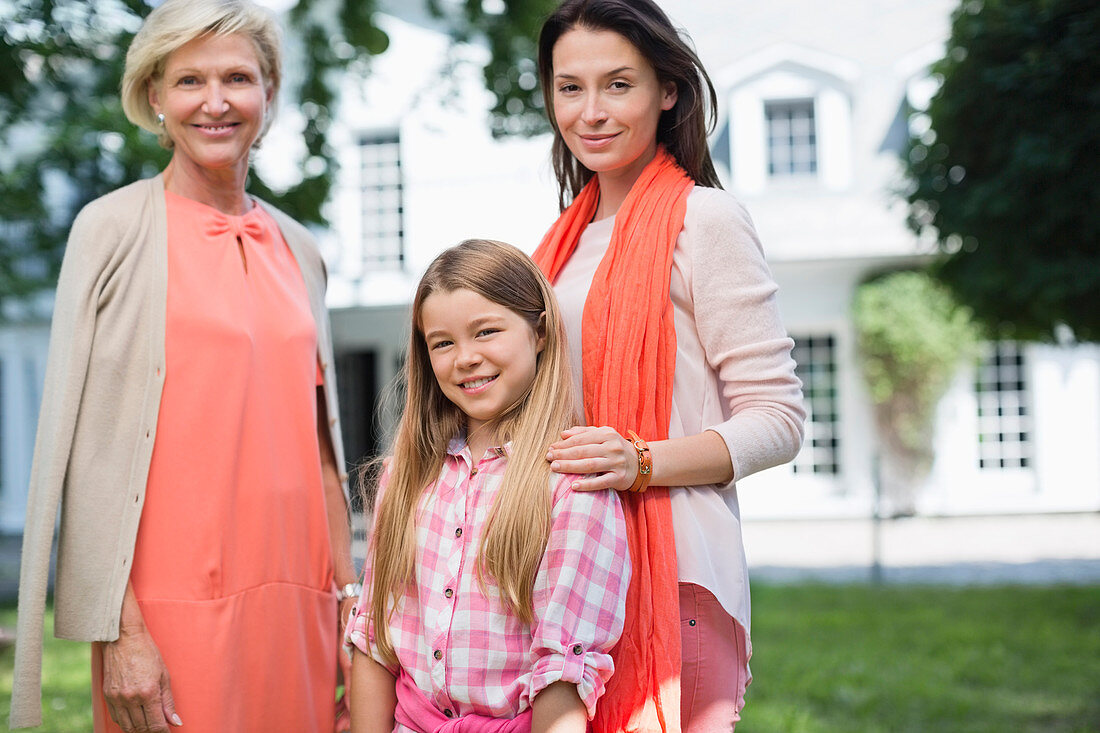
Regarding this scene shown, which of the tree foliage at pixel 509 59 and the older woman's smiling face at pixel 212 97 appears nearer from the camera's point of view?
the older woman's smiling face at pixel 212 97

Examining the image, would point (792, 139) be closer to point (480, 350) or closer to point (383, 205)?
point (383, 205)

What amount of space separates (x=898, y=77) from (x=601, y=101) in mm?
15601

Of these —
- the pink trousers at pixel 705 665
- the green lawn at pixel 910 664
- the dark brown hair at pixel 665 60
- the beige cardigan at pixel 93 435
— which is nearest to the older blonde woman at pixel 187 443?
the beige cardigan at pixel 93 435

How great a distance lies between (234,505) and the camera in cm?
243

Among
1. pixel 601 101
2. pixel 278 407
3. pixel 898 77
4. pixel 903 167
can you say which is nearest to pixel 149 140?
pixel 903 167

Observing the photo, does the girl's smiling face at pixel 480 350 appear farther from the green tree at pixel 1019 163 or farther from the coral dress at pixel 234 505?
the green tree at pixel 1019 163

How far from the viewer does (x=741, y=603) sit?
2.03 metres

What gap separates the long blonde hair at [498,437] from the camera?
6.21ft

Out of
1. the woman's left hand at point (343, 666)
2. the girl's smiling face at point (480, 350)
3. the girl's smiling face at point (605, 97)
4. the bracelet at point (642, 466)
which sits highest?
the girl's smiling face at point (605, 97)

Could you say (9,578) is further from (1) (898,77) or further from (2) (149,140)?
(1) (898,77)

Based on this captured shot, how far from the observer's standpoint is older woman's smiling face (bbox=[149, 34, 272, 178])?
8.01 feet

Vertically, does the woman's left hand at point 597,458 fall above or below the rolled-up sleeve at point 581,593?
above

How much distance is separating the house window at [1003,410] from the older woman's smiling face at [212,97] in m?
15.2

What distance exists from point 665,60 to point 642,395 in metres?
0.68
